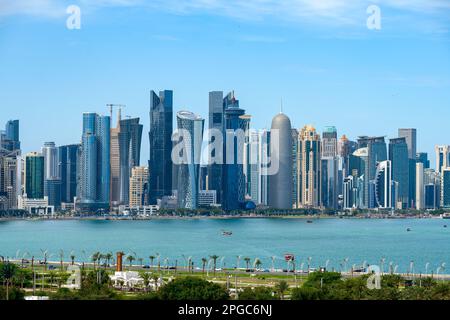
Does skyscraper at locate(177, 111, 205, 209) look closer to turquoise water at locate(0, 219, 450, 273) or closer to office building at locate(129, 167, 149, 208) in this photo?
office building at locate(129, 167, 149, 208)

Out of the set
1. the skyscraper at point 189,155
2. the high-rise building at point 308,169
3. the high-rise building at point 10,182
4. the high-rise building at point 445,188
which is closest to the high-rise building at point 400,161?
the high-rise building at point 445,188

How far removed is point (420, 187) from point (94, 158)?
16.7 meters

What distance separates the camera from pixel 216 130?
44.0 metres

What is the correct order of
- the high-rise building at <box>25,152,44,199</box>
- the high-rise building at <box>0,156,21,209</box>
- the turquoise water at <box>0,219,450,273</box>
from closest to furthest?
the turquoise water at <box>0,219,450,273</box> → the high-rise building at <box>0,156,21,209</box> → the high-rise building at <box>25,152,44,199</box>

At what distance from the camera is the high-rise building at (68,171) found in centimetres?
4241

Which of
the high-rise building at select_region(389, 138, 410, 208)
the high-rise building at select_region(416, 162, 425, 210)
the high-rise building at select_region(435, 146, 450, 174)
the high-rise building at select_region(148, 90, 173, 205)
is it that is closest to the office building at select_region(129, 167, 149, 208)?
the high-rise building at select_region(148, 90, 173, 205)

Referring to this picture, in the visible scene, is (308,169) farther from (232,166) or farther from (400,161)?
(400,161)

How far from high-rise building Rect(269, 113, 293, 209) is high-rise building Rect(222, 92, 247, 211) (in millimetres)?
1865

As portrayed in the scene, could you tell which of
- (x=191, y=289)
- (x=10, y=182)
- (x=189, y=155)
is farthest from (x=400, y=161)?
(x=191, y=289)

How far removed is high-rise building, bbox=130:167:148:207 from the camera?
147 ft

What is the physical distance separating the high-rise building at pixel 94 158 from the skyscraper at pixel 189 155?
11.4 ft

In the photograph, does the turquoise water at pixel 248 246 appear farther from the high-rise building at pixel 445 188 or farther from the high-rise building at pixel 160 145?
the high-rise building at pixel 445 188

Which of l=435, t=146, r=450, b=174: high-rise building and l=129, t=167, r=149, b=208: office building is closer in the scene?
l=129, t=167, r=149, b=208: office building

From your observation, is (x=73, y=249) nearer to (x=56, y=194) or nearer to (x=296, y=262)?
(x=296, y=262)
